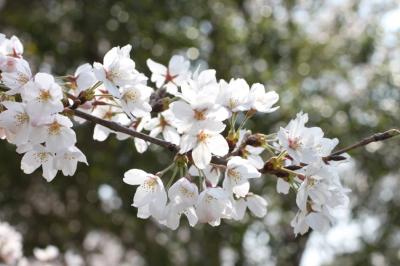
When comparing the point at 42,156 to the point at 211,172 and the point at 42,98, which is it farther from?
the point at 211,172

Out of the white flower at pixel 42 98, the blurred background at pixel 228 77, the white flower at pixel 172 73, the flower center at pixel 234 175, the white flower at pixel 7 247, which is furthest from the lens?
the blurred background at pixel 228 77

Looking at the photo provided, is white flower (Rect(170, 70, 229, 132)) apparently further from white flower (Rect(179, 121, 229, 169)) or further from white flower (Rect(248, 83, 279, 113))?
white flower (Rect(248, 83, 279, 113))

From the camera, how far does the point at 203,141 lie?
121 cm

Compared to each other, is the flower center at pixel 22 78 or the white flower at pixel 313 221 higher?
the flower center at pixel 22 78

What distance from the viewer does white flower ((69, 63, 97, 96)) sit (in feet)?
4.31

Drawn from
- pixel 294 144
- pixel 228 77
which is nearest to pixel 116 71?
pixel 294 144

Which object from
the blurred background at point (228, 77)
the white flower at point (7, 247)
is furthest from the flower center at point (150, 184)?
the blurred background at point (228, 77)

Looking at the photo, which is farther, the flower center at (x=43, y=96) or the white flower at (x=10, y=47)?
the white flower at (x=10, y=47)

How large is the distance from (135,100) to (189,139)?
23 cm

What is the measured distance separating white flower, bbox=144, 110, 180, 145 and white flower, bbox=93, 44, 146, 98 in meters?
0.20

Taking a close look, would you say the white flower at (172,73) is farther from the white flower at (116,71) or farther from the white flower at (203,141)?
the white flower at (203,141)

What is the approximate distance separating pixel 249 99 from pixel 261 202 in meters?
0.31

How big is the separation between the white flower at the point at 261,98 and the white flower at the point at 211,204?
9.8 inches

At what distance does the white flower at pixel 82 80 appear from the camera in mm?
1312
